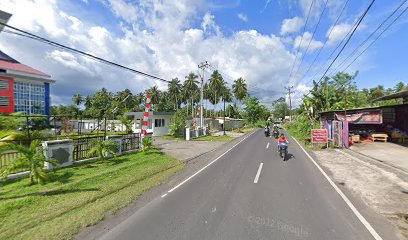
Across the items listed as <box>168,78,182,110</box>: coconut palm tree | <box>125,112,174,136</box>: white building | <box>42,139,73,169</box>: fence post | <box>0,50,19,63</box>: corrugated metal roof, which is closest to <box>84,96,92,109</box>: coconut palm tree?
<box>168,78,182,110</box>: coconut palm tree

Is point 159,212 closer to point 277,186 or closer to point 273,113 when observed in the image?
point 277,186

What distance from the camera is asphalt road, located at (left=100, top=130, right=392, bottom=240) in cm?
408

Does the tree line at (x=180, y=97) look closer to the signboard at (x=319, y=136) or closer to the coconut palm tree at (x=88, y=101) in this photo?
the coconut palm tree at (x=88, y=101)

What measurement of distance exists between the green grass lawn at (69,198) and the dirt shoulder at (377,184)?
692cm

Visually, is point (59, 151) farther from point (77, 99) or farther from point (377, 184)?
point (77, 99)

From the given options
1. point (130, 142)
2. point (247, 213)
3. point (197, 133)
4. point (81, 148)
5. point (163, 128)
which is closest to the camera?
point (247, 213)

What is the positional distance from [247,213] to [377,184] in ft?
19.0

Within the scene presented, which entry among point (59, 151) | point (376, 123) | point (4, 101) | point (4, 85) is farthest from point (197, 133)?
point (4, 85)

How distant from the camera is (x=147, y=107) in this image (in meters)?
14.9

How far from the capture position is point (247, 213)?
4938 mm

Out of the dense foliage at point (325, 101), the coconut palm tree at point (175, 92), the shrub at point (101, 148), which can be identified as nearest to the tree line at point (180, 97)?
the coconut palm tree at point (175, 92)

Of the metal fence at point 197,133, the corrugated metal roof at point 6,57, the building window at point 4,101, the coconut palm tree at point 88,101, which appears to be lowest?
the metal fence at point 197,133

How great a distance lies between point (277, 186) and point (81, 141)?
10.5 metres

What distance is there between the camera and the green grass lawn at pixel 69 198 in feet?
14.2
